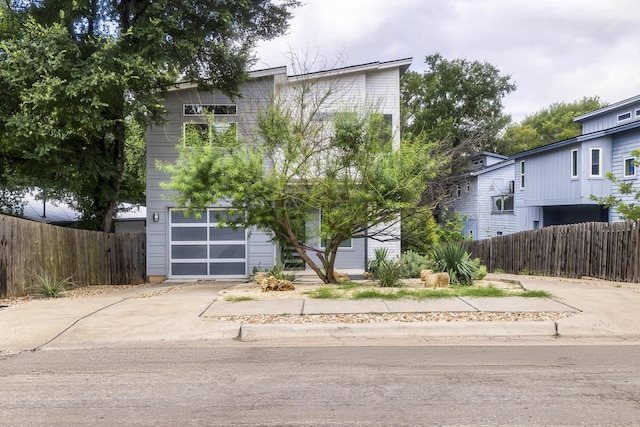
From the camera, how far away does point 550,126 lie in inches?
2101

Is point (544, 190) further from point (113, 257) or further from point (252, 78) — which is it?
point (113, 257)

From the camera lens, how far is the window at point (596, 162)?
74.1ft

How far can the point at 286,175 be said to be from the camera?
11047 mm

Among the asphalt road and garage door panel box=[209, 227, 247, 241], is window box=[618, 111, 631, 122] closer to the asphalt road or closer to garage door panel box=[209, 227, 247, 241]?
garage door panel box=[209, 227, 247, 241]

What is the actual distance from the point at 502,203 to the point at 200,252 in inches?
907

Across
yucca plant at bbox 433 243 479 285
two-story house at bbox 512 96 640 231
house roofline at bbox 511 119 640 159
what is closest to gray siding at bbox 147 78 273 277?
yucca plant at bbox 433 243 479 285

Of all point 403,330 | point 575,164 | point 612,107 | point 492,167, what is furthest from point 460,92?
point 403,330

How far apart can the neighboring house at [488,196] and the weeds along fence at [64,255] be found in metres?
21.2

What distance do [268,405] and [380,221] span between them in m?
7.18

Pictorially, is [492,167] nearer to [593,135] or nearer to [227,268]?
[593,135]

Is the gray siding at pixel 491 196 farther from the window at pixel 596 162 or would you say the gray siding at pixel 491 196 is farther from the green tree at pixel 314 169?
the green tree at pixel 314 169

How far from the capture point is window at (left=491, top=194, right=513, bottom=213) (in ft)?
108

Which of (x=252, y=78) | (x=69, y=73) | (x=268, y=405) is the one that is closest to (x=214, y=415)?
(x=268, y=405)

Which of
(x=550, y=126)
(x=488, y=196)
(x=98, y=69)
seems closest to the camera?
(x=98, y=69)
